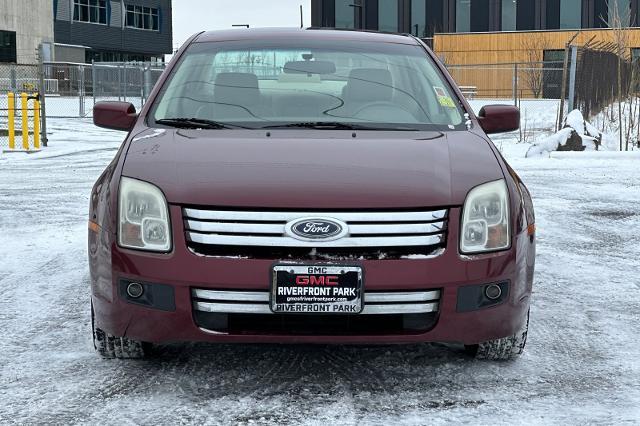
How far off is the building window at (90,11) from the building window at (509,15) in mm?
31042

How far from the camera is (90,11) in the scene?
220 feet

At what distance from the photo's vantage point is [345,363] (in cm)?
395

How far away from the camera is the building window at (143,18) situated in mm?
71438

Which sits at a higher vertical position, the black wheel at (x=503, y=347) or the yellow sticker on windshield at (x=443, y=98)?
the yellow sticker on windshield at (x=443, y=98)

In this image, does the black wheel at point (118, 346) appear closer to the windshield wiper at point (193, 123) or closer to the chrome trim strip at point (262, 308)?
the chrome trim strip at point (262, 308)

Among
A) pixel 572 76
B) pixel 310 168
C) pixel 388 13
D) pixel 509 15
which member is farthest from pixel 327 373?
pixel 388 13

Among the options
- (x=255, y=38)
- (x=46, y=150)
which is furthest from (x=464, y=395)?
(x=46, y=150)

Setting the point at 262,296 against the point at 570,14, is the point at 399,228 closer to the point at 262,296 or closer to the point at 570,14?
the point at 262,296

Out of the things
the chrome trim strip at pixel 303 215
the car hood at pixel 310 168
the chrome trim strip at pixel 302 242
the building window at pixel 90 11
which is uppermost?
the building window at pixel 90 11

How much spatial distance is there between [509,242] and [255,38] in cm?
215

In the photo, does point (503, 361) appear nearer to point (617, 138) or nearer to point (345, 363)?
point (345, 363)

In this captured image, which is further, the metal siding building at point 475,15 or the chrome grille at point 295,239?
the metal siding building at point 475,15

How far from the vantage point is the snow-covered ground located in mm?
3352

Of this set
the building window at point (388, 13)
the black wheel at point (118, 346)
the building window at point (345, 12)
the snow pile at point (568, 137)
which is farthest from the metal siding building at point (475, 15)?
the black wheel at point (118, 346)
